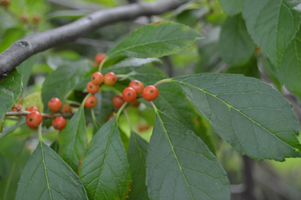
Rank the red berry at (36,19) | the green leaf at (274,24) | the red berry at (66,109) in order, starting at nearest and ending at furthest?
the green leaf at (274,24)
the red berry at (66,109)
the red berry at (36,19)

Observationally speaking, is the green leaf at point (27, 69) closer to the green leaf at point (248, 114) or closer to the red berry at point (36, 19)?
the green leaf at point (248, 114)

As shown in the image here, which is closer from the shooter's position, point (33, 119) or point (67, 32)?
point (33, 119)

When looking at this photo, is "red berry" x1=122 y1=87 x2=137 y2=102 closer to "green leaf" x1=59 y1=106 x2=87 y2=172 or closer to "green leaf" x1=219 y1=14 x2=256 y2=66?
"green leaf" x1=59 y1=106 x2=87 y2=172

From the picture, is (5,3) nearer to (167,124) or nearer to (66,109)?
(66,109)

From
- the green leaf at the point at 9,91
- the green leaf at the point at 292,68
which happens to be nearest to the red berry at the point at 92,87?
the green leaf at the point at 9,91

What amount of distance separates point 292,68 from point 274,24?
8.9 inches

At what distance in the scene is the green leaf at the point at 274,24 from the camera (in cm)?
78

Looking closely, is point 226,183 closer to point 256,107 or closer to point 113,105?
point 256,107

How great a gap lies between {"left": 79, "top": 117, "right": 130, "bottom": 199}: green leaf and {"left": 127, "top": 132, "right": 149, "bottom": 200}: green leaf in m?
0.10

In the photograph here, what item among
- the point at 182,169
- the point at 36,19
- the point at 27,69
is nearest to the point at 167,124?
the point at 182,169

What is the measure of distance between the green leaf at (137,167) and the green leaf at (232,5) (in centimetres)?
62

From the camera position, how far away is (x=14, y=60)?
28.3 inches

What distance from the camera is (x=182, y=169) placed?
67cm

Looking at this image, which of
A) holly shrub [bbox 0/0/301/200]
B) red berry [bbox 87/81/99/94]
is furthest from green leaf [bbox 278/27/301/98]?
red berry [bbox 87/81/99/94]
